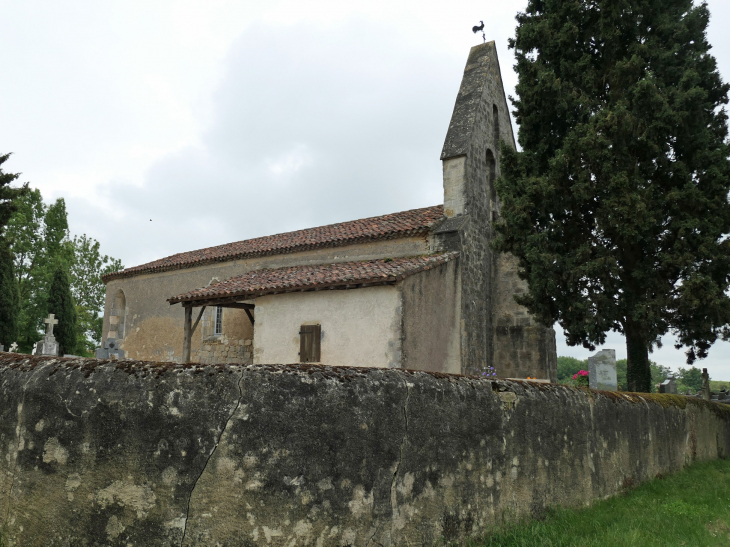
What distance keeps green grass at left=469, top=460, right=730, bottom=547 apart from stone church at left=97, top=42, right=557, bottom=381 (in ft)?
19.3

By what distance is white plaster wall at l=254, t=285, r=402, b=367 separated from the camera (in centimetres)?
1170

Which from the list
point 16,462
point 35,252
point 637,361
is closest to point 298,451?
point 16,462

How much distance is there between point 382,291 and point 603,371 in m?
5.00

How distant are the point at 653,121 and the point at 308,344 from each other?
9095mm

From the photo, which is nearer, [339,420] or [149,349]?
[339,420]

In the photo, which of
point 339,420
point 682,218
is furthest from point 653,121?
point 339,420

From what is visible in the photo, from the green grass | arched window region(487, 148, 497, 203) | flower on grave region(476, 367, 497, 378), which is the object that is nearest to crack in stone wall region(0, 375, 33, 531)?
the green grass

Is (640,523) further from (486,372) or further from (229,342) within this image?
(229,342)

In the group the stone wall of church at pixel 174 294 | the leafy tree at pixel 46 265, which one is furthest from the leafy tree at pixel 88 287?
the stone wall of church at pixel 174 294

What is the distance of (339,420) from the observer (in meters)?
3.48

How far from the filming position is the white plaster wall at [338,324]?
460 inches

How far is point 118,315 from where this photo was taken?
22.2 meters

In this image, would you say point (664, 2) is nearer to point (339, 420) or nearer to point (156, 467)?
point (339, 420)

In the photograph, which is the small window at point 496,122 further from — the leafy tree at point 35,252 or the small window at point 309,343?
the leafy tree at point 35,252
